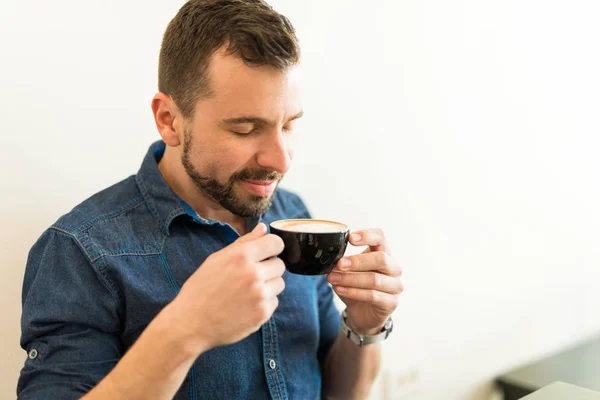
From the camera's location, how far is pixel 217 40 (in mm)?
963

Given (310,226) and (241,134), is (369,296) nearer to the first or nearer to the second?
(310,226)

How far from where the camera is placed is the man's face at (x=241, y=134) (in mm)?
951

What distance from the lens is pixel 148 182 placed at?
106cm

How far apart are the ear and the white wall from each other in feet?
0.54

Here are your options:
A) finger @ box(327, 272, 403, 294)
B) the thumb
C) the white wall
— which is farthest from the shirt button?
finger @ box(327, 272, 403, 294)

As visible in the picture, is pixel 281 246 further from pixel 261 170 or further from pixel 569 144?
pixel 569 144

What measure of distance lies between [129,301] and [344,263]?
0.37 metres

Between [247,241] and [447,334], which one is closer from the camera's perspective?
[247,241]

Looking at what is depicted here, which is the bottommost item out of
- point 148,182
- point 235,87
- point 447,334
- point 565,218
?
point 447,334

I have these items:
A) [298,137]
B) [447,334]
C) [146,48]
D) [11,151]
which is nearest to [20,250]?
[11,151]

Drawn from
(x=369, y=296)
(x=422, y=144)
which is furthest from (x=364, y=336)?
(x=422, y=144)

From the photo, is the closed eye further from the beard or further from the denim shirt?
the denim shirt

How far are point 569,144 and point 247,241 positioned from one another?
69.5 inches

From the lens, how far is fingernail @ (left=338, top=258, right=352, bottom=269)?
0.94 meters
